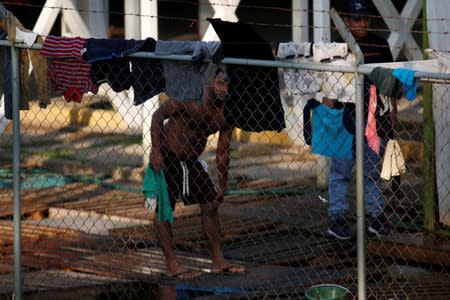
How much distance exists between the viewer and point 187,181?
35.6 feet

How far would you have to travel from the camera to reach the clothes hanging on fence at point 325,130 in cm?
1035

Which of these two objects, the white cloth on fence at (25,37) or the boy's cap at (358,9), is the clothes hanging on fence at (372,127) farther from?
the white cloth on fence at (25,37)

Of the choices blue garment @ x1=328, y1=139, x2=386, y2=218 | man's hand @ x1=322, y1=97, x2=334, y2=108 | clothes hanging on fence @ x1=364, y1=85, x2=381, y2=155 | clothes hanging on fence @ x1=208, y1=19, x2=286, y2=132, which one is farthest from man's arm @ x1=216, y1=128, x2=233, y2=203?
blue garment @ x1=328, y1=139, x2=386, y2=218

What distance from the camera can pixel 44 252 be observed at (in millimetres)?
11609

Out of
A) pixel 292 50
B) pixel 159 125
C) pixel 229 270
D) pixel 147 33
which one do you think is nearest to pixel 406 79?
pixel 292 50

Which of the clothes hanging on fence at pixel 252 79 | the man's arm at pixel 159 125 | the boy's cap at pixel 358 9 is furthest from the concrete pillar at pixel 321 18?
the clothes hanging on fence at pixel 252 79

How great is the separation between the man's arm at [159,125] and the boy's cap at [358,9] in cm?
212

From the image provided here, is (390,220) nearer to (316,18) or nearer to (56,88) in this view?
(316,18)

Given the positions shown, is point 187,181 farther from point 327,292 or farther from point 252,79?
point 327,292

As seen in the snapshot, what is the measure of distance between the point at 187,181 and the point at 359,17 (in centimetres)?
228

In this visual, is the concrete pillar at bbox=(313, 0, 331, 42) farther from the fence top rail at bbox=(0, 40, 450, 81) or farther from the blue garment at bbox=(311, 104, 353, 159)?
the fence top rail at bbox=(0, 40, 450, 81)

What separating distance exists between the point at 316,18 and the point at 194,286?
458 centimetres

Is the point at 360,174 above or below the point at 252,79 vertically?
below

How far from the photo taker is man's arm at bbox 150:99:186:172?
34.1 feet
